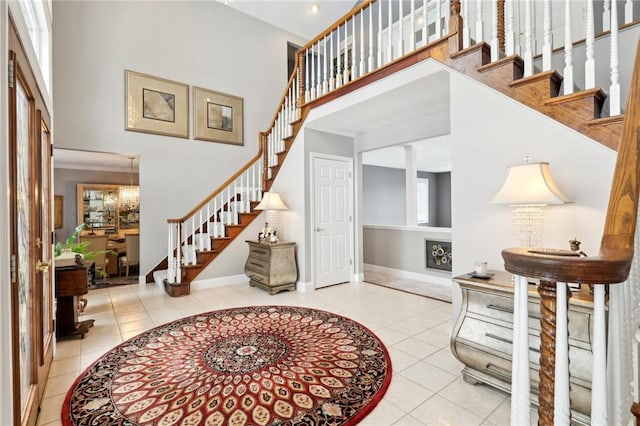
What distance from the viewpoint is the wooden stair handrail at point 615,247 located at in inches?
28.6

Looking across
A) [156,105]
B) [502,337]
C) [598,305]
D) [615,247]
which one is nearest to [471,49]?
[502,337]

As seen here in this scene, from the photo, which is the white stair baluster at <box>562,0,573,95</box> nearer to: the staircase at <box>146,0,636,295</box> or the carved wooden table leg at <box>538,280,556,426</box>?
the staircase at <box>146,0,636,295</box>

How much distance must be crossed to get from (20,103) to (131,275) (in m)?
5.36

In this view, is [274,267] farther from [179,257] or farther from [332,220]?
[179,257]

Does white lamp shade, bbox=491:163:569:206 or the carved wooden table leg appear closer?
the carved wooden table leg

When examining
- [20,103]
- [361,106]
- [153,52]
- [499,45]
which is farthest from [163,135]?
[499,45]

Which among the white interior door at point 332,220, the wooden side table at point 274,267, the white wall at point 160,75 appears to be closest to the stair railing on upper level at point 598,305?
the wooden side table at point 274,267

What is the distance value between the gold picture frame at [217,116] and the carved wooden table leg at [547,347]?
20.0ft

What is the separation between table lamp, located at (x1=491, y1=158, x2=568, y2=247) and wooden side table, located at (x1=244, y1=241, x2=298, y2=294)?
305 cm

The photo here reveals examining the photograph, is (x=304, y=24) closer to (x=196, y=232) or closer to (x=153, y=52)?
(x=153, y=52)

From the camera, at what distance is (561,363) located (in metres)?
0.77

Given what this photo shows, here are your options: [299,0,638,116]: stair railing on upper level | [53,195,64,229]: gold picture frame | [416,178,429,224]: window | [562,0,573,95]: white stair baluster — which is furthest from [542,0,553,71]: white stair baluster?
[53,195,64,229]: gold picture frame

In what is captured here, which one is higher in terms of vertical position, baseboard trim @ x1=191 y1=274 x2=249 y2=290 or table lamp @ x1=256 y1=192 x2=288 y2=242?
table lamp @ x1=256 y1=192 x2=288 y2=242

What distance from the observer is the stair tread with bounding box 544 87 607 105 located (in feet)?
6.45
